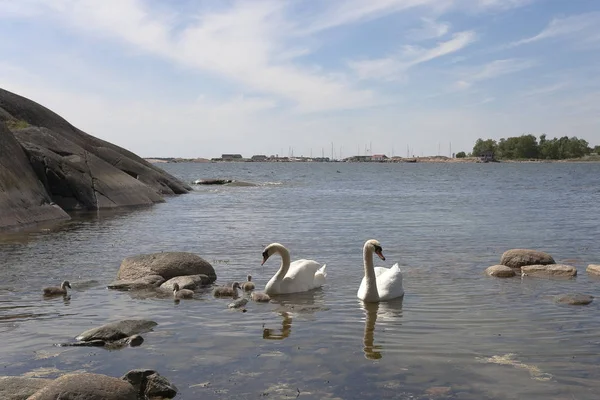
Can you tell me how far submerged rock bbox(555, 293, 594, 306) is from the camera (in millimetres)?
12773

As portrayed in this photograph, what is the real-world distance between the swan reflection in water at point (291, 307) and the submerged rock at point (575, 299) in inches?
A: 183

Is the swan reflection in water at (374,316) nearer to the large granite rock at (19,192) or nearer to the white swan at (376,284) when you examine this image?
the white swan at (376,284)

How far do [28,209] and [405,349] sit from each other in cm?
2075

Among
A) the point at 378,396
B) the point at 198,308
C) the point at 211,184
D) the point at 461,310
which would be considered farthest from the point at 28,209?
the point at 211,184

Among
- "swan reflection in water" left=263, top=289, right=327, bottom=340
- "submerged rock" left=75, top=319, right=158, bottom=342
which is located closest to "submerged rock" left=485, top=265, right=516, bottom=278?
"swan reflection in water" left=263, top=289, right=327, bottom=340

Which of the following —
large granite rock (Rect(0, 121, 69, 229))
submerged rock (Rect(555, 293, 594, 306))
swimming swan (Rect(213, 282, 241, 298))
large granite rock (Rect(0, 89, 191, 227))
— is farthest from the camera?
large granite rock (Rect(0, 89, 191, 227))

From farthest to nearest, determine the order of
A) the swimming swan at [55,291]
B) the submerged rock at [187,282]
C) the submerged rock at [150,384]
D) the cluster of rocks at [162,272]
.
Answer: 1. the cluster of rocks at [162,272]
2. the submerged rock at [187,282]
3. the swimming swan at [55,291]
4. the submerged rock at [150,384]

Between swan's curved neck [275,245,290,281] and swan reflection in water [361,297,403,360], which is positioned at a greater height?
swan's curved neck [275,245,290,281]

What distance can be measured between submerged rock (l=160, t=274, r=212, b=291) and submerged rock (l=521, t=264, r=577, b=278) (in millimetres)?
7824

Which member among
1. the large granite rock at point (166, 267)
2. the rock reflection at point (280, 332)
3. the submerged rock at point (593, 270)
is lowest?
the rock reflection at point (280, 332)

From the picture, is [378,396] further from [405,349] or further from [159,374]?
[159,374]

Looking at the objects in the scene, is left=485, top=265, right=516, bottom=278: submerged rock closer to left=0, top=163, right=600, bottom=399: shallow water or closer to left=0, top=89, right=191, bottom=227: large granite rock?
left=0, top=163, right=600, bottom=399: shallow water

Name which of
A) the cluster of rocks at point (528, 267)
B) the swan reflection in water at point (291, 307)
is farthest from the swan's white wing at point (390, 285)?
the cluster of rocks at point (528, 267)

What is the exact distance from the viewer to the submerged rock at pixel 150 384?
Result: 779cm
